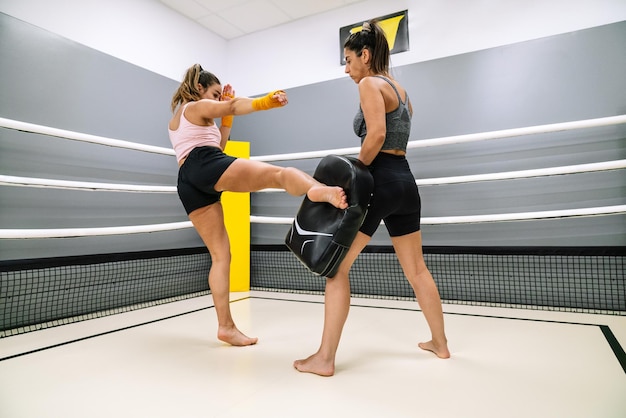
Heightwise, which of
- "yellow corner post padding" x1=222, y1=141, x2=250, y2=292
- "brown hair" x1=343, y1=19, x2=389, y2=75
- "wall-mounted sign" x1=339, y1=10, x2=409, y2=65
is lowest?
"yellow corner post padding" x1=222, y1=141, x2=250, y2=292

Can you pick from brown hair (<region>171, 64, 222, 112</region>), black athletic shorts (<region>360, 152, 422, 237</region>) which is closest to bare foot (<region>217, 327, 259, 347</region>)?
black athletic shorts (<region>360, 152, 422, 237</region>)

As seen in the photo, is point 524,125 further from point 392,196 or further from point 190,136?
point 190,136

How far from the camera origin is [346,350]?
178 cm

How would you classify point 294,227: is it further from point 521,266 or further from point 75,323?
point 521,266

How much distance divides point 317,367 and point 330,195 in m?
0.65

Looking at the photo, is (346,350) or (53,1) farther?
(53,1)

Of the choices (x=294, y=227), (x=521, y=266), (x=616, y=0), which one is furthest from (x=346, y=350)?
(x=616, y=0)

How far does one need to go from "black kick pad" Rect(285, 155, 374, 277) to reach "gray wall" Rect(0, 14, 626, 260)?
71.2 inches

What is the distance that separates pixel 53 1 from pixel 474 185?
3266 millimetres

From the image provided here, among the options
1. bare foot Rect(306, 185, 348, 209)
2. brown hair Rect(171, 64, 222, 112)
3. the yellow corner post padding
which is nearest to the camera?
bare foot Rect(306, 185, 348, 209)

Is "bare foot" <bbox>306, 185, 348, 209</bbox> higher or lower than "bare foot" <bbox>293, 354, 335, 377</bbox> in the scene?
higher

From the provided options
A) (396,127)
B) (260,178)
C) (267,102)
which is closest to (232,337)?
(260,178)

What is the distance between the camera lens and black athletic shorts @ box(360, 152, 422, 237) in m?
1.54

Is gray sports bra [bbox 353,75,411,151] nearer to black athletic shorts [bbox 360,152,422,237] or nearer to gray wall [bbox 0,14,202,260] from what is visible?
black athletic shorts [bbox 360,152,422,237]
